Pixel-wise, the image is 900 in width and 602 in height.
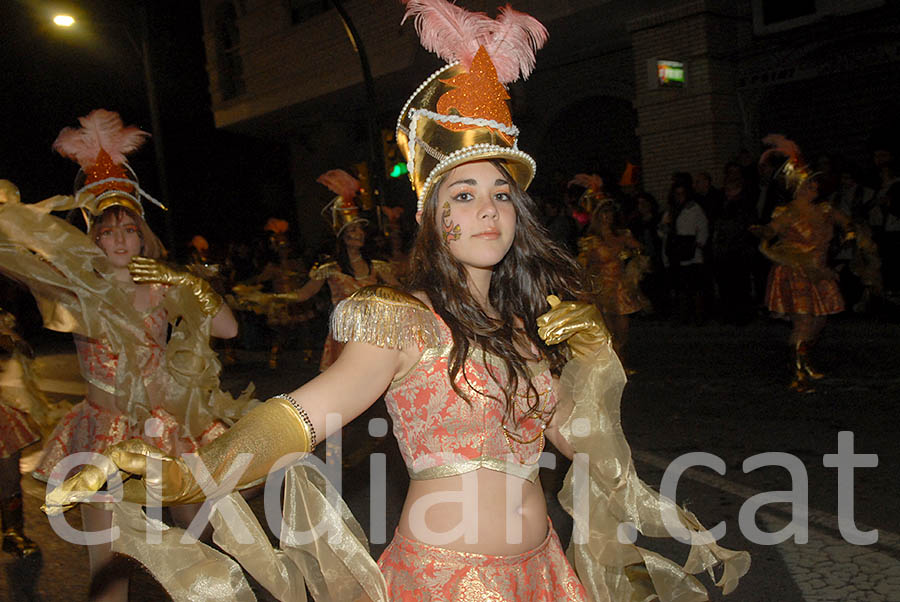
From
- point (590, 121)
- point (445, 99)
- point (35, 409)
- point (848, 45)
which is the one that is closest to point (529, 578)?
point (445, 99)

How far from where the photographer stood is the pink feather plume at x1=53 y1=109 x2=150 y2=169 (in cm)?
439

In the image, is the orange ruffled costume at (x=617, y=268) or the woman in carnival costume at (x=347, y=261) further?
the orange ruffled costume at (x=617, y=268)

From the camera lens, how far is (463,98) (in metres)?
2.35

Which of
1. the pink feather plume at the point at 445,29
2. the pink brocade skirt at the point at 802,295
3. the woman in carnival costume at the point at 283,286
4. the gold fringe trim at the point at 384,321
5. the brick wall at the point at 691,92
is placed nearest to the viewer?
the gold fringe trim at the point at 384,321

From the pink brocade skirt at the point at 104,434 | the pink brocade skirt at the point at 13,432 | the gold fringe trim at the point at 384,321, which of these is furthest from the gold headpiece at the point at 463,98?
the pink brocade skirt at the point at 13,432

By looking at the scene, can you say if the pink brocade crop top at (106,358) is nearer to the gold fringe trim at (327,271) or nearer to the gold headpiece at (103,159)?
the gold headpiece at (103,159)

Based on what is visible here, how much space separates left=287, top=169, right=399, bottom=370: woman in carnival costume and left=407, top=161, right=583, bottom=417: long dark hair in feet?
15.3

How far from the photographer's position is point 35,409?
16.8 ft

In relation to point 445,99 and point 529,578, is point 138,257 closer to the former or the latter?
point 445,99

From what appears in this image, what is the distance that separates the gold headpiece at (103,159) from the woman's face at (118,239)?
0.07m

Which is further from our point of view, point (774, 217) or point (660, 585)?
point (774, 217)

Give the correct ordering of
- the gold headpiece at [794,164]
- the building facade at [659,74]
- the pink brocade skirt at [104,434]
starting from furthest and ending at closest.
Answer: the building facade at [659,74] < the gold headpiece at [794,164] < the pink brocade skirt at [104,434]

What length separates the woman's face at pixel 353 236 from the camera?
25.4 feet

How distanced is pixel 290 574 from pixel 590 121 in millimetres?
16198
